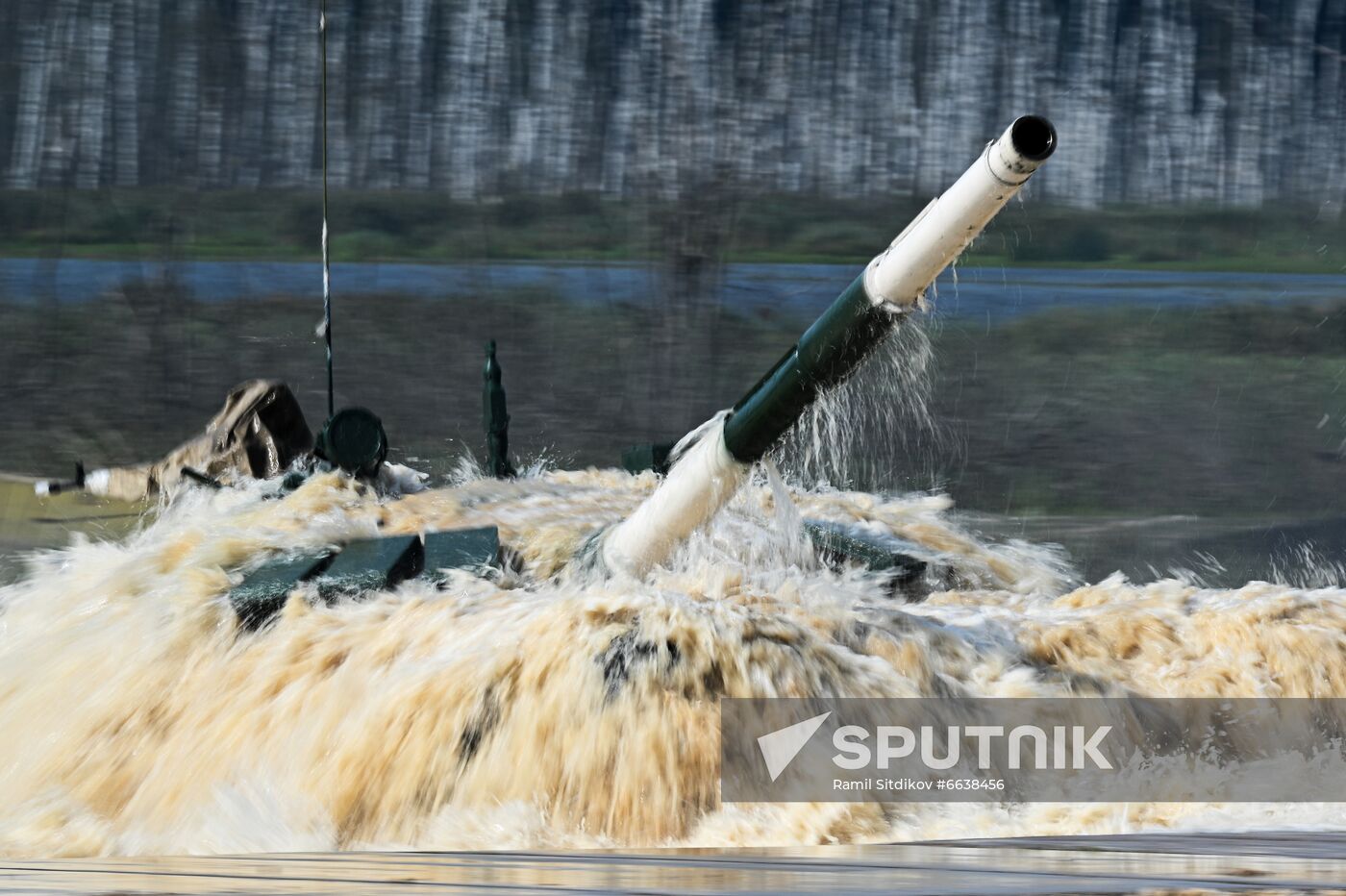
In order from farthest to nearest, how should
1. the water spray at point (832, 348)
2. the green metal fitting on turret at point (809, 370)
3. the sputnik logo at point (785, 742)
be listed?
the sputnik logo at point (785, 742) < the green metal fitting on turret at point (809, 370) < the water spray at point (832, 348)

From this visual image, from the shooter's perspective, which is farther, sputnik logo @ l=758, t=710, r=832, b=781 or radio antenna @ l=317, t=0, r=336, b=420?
radio antenna @ l=317, t=0, r=336, b=420

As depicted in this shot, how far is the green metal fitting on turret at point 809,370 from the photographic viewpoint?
2.25 m

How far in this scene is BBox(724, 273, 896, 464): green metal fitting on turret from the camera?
225cm

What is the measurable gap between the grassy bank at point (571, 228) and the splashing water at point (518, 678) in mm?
652

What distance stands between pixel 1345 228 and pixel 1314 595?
100 centimetres

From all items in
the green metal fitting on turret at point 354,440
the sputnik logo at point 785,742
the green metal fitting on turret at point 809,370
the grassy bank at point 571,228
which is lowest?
the sputnik logo at point 785,742

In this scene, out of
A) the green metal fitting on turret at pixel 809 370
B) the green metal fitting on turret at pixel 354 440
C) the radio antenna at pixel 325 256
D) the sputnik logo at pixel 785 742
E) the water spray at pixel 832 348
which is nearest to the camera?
the water spray at pixel 832 348

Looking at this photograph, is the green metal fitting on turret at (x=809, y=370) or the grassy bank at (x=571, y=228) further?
the grassy bank at (x=571, y=228)

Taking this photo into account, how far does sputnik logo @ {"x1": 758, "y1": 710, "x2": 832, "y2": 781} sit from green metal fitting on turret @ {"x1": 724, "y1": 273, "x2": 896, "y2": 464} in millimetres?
457

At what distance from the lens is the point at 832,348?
228 cm

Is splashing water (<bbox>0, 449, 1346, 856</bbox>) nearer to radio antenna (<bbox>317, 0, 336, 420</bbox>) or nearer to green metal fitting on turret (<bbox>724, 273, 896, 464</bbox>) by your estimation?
green metal fitting on turret (<bbox>724, 273, 896, 464</bbox>)

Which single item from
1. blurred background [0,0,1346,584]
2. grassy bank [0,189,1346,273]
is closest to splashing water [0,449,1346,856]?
blurred background [0,0,1346,584]

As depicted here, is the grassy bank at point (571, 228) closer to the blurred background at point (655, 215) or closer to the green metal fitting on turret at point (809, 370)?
the blurred background at point (655, 215)

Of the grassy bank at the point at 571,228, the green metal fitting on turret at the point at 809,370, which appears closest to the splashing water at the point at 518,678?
the green metal fitting on turret at the point at 809,370
